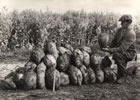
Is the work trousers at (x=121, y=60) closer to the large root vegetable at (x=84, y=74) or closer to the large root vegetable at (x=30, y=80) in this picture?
the large root vegetable at (x=84, y=74)

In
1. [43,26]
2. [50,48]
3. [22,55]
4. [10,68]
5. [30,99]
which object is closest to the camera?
[30,99]

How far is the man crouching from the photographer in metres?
10.0

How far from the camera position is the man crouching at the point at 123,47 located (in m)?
10.0

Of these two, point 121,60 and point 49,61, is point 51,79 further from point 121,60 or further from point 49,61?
point 121,60

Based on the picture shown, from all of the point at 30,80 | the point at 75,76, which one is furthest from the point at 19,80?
the point at 75,76

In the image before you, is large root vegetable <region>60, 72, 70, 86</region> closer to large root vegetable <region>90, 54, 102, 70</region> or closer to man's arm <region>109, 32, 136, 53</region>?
large root vegetable <region>90, 54, 102, 70</region>

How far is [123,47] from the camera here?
9977 mm

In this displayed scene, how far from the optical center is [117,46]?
10.4m

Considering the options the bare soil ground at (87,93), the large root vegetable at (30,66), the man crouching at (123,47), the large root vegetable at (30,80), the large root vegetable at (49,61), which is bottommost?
the bare soil ground at (87,93)

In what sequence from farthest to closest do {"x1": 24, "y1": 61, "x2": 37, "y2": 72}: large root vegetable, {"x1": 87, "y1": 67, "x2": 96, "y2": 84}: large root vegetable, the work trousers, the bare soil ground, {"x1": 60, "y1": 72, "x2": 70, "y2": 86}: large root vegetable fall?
the work trousers < {"x1": 87, "y1": 67, "x2": 96, "y2": 84}: large root vegetable < {"x1": 60, "y1": 72, "x2": 70, "y2": 86}: large root vegetable < {"x1": 24, "y1": 61, "x2": 37, "y2": 72}: large root vegetable < the bare soil ground

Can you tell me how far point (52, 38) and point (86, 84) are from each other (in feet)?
20.4

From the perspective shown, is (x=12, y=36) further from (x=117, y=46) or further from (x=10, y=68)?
(x=117, y=46)

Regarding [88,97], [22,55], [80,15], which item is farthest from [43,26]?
[88,97]

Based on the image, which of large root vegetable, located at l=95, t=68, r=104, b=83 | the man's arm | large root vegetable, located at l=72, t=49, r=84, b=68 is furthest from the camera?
the man's arm
